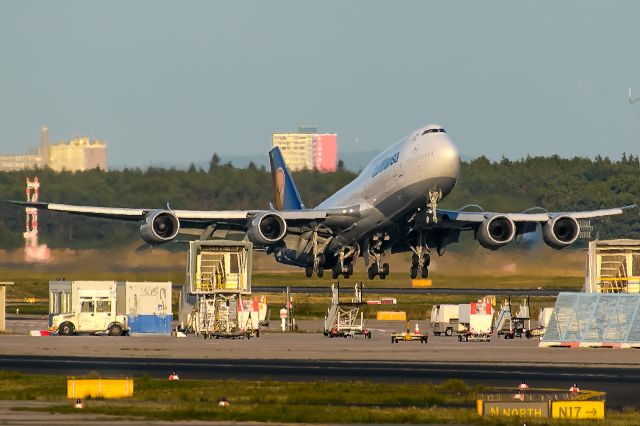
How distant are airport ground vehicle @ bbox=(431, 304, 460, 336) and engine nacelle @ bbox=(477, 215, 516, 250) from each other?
3957 mm

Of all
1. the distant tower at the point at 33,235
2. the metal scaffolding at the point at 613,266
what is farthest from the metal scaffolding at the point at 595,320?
the distant tower at the point at 33,235

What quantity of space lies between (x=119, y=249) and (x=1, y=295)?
21819 mm

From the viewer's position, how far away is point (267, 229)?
7550 cm

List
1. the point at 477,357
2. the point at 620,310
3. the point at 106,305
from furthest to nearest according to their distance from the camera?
the point at 106,305
the point at 620,310
the point at 477,357

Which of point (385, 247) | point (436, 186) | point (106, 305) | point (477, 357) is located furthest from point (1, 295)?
point (477, 357)

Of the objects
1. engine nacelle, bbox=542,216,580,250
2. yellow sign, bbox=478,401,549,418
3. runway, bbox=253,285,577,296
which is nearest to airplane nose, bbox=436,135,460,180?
engine nacelle, bbox=542,216,580,250

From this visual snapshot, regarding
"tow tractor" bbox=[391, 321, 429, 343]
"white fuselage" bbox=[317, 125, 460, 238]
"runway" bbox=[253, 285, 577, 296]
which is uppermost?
"white fuselage" bbox=[317, 125, 460, 238]

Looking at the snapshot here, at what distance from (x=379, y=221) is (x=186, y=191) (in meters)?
39.9

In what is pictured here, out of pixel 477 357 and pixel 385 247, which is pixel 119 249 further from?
pixel 477 357

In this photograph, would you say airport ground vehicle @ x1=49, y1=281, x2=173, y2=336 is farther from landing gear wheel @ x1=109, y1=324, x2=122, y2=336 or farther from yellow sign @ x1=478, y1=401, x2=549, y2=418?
yellow sign @ x1=478, y1=401, x2=549, y2=418

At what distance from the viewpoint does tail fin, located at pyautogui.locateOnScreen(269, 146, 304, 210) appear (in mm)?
91750

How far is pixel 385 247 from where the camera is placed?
255 ft

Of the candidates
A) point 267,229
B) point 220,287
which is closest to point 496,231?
point 267,229

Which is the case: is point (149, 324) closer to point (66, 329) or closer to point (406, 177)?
point (66, 329)
